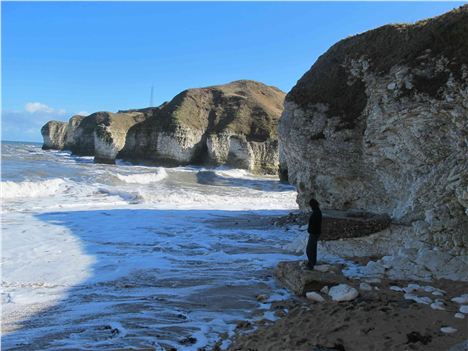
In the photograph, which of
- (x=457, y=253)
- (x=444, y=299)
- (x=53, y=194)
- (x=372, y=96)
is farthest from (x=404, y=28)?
(x=53, y=194)

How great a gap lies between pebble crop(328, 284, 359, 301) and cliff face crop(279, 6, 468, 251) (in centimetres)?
263

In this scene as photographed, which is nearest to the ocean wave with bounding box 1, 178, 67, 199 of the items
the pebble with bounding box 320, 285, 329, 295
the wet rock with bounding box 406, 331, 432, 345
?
the pebble with bounding box 320, 285, 329, 295

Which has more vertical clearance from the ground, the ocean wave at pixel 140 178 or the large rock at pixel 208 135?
the large rock at pixel 208 135

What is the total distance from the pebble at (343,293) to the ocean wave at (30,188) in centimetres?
1991

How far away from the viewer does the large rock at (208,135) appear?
60562 millimetres

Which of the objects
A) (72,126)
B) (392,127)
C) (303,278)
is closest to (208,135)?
(72,126)

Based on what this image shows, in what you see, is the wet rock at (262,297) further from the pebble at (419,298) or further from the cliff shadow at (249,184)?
the cliff shadow at (249,184)

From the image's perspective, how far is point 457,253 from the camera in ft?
27.0

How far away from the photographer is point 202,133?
6366 cm

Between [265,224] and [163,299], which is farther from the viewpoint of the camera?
[265,224]

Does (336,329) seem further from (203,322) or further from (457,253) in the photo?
(457,253)

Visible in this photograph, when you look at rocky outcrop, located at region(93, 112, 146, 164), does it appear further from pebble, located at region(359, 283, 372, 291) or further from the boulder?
pebble, located at region(359, 283, 372, 291)

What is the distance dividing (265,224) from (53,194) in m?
13.7

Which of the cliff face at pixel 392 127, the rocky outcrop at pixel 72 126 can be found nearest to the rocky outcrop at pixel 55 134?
the rocky outcrop at pixel 72 126
